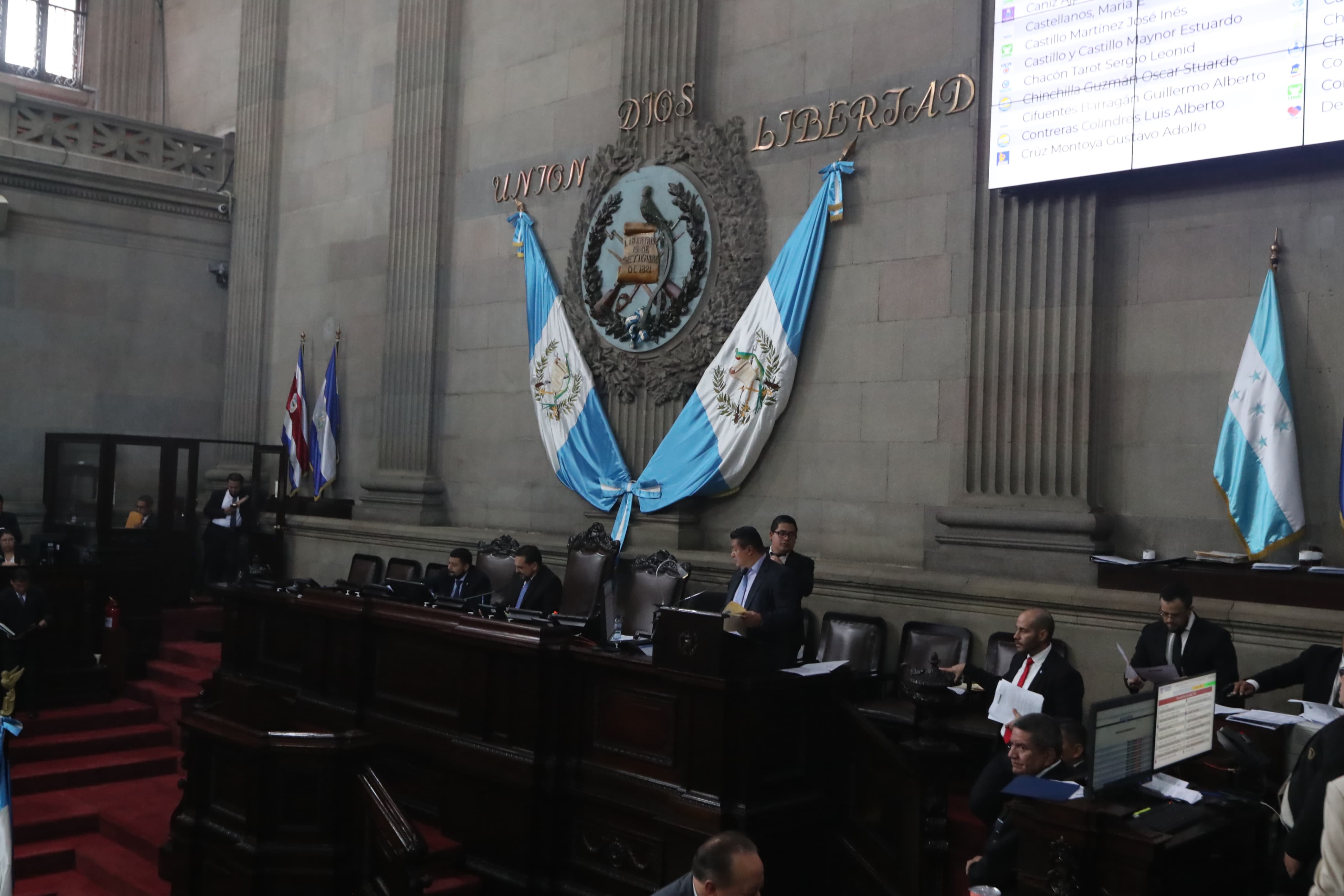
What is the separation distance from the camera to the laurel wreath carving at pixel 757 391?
8219 mm

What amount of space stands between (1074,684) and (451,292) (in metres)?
7.59

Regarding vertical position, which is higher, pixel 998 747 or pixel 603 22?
pixel 603 22

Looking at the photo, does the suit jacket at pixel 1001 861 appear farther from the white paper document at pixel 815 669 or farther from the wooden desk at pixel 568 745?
the white paper document at pixel 815 669

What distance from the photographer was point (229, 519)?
470 inches

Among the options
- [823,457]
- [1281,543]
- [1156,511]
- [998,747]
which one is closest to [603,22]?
[823,457]

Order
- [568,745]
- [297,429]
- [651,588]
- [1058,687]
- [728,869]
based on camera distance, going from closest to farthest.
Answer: [728,869] < [1058,687] < [568,745] < [651,588] < [297,429]

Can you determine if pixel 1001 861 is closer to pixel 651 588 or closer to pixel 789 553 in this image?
pixel 789 553

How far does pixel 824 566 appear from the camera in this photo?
7672 millimetres

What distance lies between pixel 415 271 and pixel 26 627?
4.48 meters

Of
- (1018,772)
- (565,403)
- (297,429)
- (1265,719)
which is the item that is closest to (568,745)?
(1018,772)

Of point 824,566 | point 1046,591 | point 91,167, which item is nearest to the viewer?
point 1046,591

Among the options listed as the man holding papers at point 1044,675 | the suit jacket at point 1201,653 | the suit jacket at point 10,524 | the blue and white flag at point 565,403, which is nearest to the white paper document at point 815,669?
the man holding papers at point 1044,675

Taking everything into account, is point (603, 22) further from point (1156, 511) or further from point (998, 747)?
point (998, 747)

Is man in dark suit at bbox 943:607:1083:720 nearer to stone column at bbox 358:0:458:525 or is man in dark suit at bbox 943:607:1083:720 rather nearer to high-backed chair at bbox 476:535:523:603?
high-backed chair at bbox 476:535:523:603
